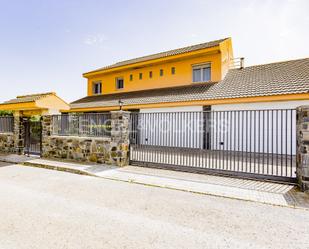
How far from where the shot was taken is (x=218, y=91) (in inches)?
511

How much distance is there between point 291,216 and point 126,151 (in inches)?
243

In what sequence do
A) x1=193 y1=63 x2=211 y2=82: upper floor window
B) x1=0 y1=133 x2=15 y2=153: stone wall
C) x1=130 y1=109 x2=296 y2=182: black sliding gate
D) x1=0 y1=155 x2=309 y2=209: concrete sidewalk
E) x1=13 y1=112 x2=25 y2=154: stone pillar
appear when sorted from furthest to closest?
x1=193 y1=63 x2=211 y2=82: upper floor window
x1=0 y1=133 x2=15 y2=153: stone wall
x1=13 y1=112 x2=25 y2=154: stone pillar
x1=130 y1=109 x2=296 y2=182: black sliding gate
x1=0 y1=155 x2=309 y2=209: concrete sidewalk

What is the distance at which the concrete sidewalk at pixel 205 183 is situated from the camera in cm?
504

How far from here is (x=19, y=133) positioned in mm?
11648

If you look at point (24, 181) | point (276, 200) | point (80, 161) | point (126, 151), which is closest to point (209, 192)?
point (276, 200)

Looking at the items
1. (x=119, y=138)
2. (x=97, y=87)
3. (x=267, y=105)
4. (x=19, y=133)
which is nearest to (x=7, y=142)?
(x=19, y=133)

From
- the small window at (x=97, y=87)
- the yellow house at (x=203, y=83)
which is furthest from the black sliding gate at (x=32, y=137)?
the small window at (x=97, y=87)

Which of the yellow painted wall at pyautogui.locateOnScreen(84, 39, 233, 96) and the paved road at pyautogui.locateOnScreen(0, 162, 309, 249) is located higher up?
the yellow painted wall at pyautogui.locateOnScreen(84, 39, 233, 96)

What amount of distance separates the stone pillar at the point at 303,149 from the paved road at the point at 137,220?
1.53 meters

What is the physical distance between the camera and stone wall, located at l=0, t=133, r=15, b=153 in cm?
1203

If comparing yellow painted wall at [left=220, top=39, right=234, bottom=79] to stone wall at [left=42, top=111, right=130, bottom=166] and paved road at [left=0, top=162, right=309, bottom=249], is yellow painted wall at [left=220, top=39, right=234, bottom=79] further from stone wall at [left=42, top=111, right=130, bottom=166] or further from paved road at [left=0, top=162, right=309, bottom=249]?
paved road at [left=0, top=162, right=309, bottom=249]

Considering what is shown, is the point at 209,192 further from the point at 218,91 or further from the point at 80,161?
the point at 218,91

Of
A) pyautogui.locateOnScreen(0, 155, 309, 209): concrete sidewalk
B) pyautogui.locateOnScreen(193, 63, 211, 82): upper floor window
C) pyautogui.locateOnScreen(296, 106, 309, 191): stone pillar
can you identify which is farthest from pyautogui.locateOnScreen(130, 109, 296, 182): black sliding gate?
pyautogui.locateOnScreen(193, 63, 211, 82): upper floor window

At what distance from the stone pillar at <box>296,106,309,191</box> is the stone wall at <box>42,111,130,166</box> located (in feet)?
20.1
